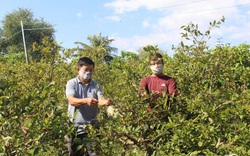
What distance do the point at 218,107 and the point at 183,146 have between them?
0.49 m

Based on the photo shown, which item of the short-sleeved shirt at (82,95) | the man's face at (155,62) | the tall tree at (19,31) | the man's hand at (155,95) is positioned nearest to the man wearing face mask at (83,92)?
the short-sleeved shirt at (82,95)

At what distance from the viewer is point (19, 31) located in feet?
173

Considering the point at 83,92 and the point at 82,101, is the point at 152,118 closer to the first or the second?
the point at 82,101

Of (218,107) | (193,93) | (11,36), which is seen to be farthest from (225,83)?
(11,36)

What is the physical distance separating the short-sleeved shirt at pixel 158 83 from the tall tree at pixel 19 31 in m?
46.8

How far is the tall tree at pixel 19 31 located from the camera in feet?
168

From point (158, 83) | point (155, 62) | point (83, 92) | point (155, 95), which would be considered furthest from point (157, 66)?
point (83, 92)

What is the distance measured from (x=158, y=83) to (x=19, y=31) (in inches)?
2024

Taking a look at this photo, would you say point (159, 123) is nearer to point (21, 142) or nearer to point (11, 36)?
point (21, 142)

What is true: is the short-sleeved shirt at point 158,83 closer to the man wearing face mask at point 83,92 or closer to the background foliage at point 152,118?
the background foliage at point 152,118

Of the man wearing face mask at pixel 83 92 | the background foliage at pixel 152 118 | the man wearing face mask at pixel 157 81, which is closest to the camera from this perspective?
the background foliage at pixel 152 118

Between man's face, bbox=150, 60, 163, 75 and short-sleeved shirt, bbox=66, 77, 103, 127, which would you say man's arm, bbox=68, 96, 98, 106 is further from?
man's face, bbox=150, 60, 163, 75

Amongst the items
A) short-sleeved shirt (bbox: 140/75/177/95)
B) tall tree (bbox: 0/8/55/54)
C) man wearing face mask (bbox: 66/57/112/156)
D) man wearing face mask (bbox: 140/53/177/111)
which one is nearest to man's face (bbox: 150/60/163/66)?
man wearing face mask (bbox: 140/53/177/111)

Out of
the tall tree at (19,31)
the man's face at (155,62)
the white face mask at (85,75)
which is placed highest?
the tall tree at (19,31)
